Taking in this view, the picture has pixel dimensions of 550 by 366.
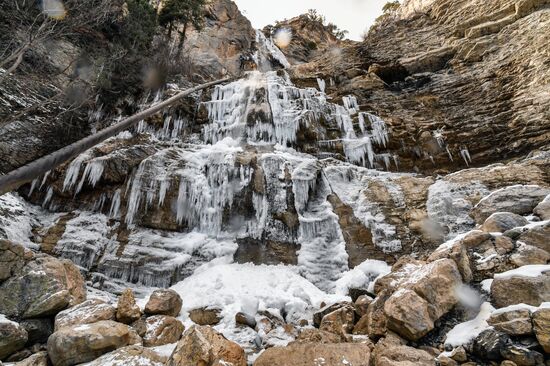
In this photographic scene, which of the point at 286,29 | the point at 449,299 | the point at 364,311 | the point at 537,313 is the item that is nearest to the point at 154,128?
the point at 364,311

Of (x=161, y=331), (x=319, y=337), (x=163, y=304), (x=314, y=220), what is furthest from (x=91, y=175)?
(x=319, y=337)

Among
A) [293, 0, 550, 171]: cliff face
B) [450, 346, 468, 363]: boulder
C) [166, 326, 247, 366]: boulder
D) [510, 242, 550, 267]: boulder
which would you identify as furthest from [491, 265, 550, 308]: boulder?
[293, 0, 550, 171]: cliff face

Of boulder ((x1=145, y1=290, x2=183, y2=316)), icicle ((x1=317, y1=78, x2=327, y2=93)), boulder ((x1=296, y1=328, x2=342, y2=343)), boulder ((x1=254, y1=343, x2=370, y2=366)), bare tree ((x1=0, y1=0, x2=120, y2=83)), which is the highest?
icicle ((x1=317, y1=78, x2=327, y2=93))

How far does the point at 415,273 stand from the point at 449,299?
61 centimetres

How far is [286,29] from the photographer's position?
30562 millimetres

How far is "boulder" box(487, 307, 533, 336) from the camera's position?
126 inches

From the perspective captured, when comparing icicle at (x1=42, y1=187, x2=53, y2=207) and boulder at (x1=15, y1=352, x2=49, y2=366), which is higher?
icicle at (x1=42, y1=187, x2=53, y2=207)

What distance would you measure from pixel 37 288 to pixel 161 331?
216 cm

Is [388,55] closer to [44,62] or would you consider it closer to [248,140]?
[248,140]

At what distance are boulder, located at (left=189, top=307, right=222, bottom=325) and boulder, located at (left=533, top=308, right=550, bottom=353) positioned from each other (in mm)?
4655

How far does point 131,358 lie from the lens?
3641 millimetres

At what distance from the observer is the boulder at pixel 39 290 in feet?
15.3

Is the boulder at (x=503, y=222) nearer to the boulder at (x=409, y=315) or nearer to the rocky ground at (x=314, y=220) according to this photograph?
the rocky ground at (x=314, y=220)

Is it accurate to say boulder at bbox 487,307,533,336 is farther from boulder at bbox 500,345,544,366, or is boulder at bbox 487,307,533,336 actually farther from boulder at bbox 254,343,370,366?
boulder at bbox 254,343,370,366
